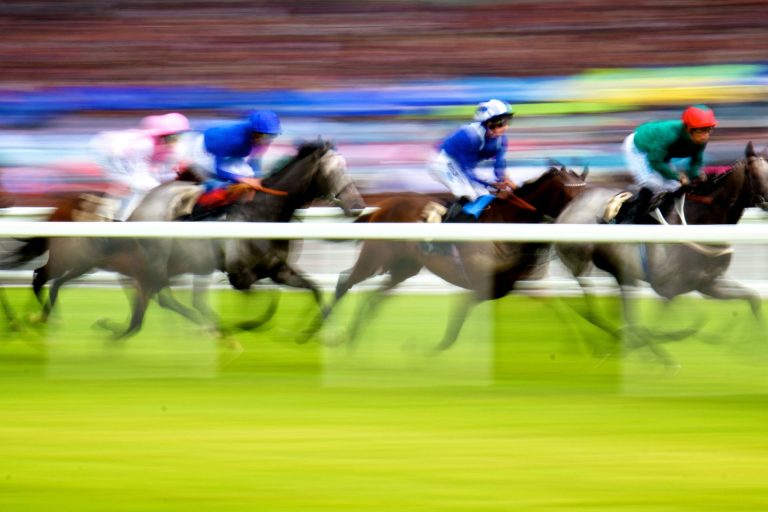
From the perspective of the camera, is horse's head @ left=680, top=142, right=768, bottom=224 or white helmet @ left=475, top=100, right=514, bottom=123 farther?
white helmet @ left=475, top=100, right=514, bottom=123

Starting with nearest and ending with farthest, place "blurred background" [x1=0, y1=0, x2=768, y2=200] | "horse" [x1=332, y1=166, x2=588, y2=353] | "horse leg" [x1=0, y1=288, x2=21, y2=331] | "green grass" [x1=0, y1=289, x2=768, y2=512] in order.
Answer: "green grass" [x1=0, y1=289, x2=768, y2=512]
"horse" [x1=332, y1=166, x2=588, y2=353]
"horse leg" [x1=0, y1=288, x2=21, y2=331]
"blurred background" [x1=0, y1=0, x2=768, y2=200]

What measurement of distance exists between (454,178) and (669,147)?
0.95 meters

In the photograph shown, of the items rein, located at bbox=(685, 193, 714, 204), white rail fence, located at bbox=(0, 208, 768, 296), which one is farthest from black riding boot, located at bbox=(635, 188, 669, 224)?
white rail fence, located at bbox=(0, 208, 768, 296)

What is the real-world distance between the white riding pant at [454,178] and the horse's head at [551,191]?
21cm

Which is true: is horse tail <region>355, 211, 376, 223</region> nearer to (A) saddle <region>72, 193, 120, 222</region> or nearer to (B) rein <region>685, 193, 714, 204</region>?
(A) saddle <region>72, 193, 120, 222</region>

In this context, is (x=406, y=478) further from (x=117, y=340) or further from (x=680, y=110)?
(x=680, y=110)

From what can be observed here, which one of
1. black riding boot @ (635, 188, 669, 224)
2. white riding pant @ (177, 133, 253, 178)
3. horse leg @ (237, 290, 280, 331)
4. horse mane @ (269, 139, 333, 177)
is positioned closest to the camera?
horse leg @ (237, 290, 280, 331)

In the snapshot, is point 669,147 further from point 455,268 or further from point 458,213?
point 455,268

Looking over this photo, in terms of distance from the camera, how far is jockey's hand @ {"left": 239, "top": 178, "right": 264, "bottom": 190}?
19.4 ft

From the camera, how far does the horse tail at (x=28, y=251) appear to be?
457cm

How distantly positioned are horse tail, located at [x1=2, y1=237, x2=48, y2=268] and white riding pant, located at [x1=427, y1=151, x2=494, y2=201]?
2.07m

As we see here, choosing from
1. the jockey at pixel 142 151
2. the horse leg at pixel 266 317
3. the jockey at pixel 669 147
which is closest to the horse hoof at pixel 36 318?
the horse leg at pixel 266 317

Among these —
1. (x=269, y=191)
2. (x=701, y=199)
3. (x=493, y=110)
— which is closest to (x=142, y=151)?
(x=269, y=191)

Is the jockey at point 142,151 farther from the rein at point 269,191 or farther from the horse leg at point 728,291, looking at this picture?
the horse leg at point 728,291
